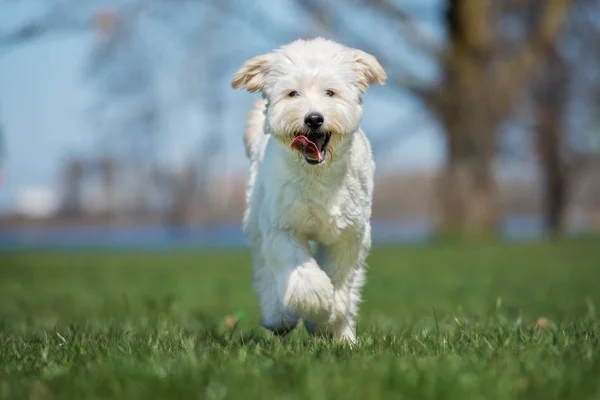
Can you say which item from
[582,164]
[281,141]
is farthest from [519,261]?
[582,164]

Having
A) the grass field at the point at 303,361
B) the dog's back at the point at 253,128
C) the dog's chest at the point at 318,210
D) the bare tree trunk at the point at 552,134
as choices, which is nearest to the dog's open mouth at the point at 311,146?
the dog's chest at the point at 318,210

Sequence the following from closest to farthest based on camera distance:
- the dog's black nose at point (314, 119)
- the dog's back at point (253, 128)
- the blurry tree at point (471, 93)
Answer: the dog's black nose at point (314, 119), the dog's back at point (253, 128), the blurry tree at point (471, 93)

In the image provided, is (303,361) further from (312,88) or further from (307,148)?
(312,88)

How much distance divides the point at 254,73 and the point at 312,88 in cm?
51

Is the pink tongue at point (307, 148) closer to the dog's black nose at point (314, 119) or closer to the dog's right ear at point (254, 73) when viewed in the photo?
the dog's black nose at point (314, 119)

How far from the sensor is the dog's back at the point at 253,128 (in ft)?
20.3

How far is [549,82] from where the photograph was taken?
31.3 m

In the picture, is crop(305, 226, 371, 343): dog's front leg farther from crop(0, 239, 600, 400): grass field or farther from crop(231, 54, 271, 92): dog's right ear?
crop(231, 54, 271, 92): dog's right ear

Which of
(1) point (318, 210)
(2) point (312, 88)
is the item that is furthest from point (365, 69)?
(1) point (318, 210)

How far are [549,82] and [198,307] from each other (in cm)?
2391

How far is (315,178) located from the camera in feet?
16.7

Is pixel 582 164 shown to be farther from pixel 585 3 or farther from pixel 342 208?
pixel 342 208

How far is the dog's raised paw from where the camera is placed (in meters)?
4.91

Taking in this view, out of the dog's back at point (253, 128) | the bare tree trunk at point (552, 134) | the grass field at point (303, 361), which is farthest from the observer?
the bare tree trunk at point (552, 134)
